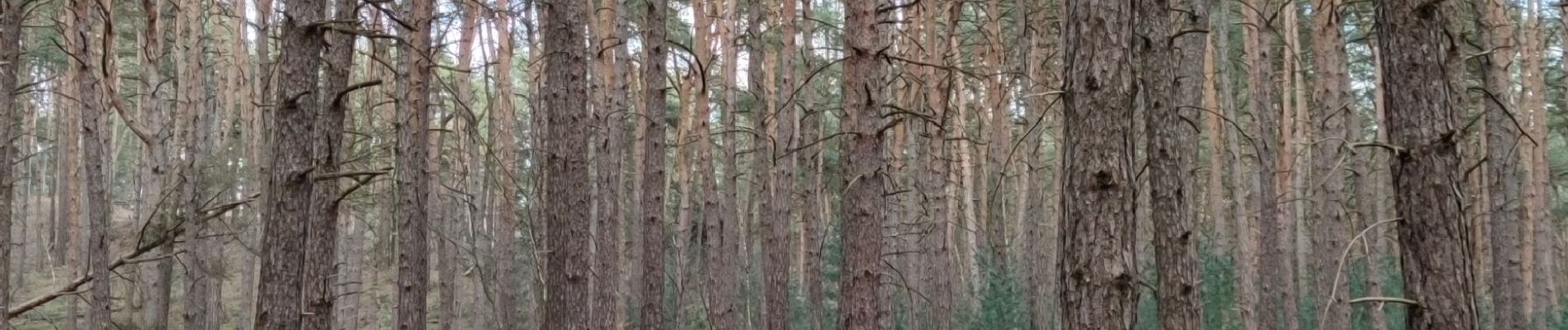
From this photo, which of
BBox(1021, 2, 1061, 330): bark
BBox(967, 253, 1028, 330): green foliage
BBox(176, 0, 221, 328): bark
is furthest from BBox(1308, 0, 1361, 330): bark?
BBox(176, 0, 221, 328): bark

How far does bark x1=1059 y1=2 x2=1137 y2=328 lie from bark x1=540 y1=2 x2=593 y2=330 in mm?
3596

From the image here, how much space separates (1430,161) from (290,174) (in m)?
6.07

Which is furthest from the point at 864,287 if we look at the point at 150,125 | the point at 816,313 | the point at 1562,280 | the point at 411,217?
the point at 1562,280

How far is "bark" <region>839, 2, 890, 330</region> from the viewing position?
6797 mm

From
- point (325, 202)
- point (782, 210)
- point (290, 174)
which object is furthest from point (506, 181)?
point (290, 174)

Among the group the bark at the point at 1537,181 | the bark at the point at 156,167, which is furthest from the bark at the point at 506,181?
the bark at the point at 1537,181

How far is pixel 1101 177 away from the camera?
535cm

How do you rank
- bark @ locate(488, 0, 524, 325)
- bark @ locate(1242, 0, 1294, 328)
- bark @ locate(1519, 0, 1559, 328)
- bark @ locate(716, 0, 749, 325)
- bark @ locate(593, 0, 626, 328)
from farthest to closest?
bark @ locate(1519, 0, 1559, 328) → bark @ locate(488, 0, 524, 325) → bark @ locate(716, 0, 749, 325) → bark @ locate(1242, 0, 1294, 328) → bark @ locate(593, 0, 626, 328)

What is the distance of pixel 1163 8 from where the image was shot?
21.7ft

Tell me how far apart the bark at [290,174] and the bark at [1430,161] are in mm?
5815

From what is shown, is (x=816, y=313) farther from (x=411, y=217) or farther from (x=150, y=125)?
(x=150, y=125)

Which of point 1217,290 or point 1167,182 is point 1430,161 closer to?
point 1167,182

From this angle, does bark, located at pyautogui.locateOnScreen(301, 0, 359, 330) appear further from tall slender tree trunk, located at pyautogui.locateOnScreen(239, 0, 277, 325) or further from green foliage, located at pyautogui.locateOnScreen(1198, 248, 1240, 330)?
green foliage, located at pyautogui.locateOnScreen(1198, 248, 1240, 330)

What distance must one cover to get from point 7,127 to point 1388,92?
8834 millimetres
